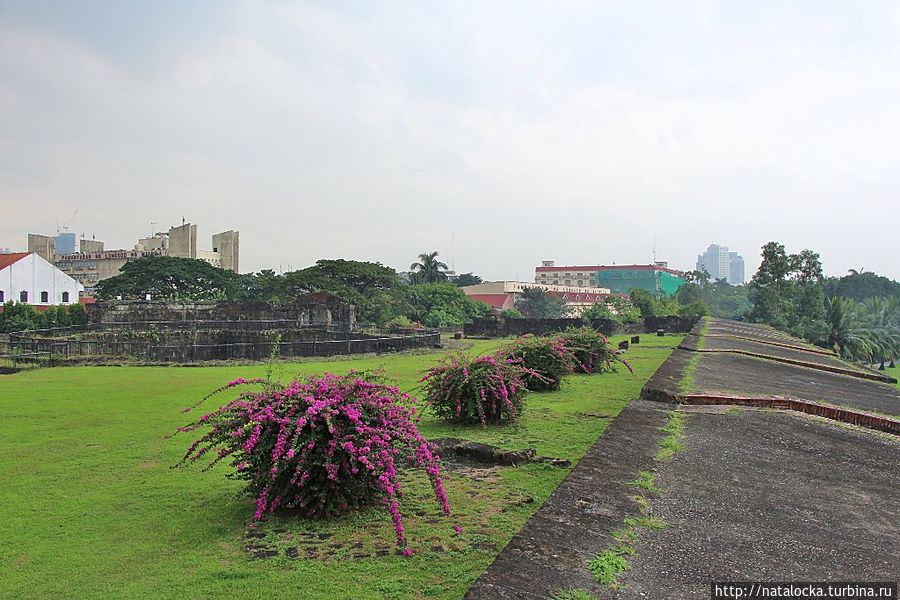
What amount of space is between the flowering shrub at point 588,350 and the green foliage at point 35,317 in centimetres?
2822

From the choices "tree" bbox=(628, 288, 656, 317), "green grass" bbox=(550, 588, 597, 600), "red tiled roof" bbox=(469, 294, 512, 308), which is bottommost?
"green grass" bbox=(550, 588, 597, 600)

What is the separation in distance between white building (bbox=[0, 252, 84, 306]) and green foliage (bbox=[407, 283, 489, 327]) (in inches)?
1020

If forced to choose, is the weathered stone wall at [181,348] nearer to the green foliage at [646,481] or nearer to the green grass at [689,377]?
the green grass at [689,377]

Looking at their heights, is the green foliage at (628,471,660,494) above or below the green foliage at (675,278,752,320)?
below

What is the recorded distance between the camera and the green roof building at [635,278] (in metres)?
86.8

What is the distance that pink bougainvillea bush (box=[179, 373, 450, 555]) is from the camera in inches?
144

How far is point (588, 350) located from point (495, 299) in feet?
168

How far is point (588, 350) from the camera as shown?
440 inches

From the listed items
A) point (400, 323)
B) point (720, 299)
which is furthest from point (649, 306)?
point (720, 299)

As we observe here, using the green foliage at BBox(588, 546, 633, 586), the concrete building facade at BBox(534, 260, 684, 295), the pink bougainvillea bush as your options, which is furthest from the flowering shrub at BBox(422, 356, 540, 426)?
the concrete building facade at BBox(534, 260, 684, 295)

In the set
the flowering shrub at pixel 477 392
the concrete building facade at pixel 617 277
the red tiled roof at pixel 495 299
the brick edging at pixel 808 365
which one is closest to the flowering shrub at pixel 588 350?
the brick edging at pixel 808 365

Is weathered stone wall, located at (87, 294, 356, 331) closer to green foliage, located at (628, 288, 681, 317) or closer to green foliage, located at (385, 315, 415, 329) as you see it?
green foliage, located at (385, 315, 415, 329)

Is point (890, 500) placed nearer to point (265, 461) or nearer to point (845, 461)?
point (845, 461)

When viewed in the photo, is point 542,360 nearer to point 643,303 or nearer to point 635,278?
point 643,303
